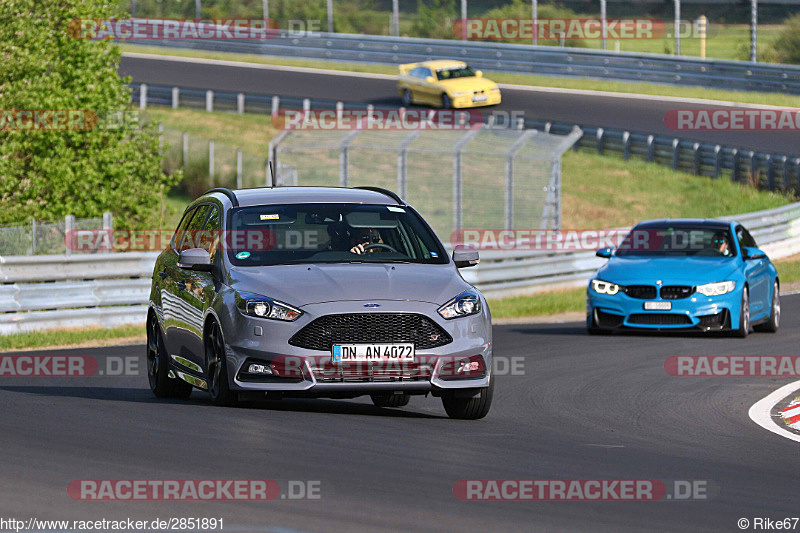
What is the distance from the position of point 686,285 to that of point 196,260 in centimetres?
880

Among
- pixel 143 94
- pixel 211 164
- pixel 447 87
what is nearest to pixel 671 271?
pixel 211 164

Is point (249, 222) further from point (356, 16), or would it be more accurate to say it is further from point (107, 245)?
point (356, 16)

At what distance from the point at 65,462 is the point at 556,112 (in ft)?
124

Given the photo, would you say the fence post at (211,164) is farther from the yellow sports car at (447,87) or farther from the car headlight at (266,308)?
the car headlight at (266,308)

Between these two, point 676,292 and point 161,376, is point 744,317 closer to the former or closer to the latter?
point 676,292

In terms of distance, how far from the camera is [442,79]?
154 ft

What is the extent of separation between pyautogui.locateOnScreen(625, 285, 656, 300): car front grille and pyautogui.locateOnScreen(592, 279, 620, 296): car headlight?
0.16 m

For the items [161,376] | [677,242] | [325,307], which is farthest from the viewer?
[677,242]

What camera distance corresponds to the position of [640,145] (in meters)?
42.4

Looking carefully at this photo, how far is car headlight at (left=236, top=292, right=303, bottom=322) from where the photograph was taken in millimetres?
10000

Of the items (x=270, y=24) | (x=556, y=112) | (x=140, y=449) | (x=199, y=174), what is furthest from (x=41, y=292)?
(x=270, y=24)

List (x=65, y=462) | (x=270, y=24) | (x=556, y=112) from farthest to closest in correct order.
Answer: (x=270, y=24) → (x=556, y=112) → (x=65, y=462)

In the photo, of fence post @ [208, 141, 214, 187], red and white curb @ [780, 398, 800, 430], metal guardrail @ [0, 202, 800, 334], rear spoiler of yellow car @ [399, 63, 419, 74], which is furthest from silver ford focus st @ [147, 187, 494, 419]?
rear spoiler of yellow car @ [399, 63, 419, 74]

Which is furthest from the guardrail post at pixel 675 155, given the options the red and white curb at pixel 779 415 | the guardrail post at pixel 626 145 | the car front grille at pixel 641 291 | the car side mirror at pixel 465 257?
the car side mirror at pixel 465 257
